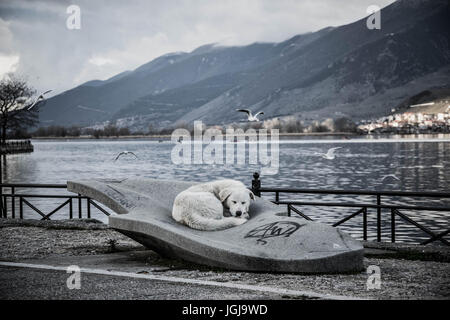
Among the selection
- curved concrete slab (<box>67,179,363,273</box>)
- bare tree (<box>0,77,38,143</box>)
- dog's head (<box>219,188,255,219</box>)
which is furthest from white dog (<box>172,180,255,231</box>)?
bare tree (<box>0,77,38,143</box>)

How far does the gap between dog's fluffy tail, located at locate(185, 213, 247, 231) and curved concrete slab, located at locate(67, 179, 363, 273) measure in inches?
3.6

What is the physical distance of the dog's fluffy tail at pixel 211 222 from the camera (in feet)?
32.3

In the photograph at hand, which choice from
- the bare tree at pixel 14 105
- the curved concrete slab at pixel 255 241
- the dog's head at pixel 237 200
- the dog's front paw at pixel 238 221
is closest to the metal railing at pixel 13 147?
the bare tree at pixel 14 105

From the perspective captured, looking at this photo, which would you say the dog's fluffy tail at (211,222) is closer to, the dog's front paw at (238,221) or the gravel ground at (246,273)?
the dog's front paw at (238,221)

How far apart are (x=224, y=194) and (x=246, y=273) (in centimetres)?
178

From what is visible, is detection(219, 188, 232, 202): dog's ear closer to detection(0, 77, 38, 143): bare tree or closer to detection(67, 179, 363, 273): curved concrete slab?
detection(67, 179, 363, 273): curved concrete slab

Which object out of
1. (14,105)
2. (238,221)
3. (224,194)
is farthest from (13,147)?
(238,221)

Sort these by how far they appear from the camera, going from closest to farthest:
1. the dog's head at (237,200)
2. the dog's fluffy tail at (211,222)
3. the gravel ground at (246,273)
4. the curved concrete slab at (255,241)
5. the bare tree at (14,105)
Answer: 1. the gravel ground at (246,273)
2. the curved concrete slab at (255,241)
3. the dog's fluffy tail at (211,222)
4. the dog's head at (237,200)
5. the bare tree at (14,105)

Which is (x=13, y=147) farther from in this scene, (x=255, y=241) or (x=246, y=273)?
(x=246, y=273)

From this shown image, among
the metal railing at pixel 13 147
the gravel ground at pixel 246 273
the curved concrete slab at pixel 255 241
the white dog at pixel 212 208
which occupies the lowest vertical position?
the metal railing at pixel 13 147

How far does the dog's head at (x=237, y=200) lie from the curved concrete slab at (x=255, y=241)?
9.2 inches

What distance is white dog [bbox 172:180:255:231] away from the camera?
9.91m

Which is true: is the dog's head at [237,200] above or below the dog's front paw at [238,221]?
above
